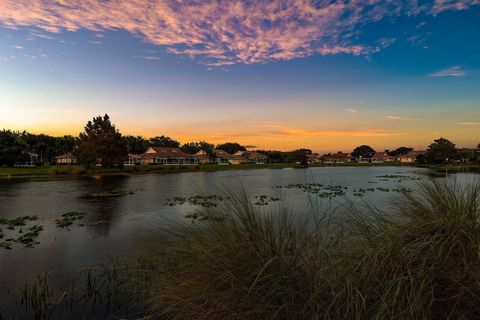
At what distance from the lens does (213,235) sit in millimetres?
3559

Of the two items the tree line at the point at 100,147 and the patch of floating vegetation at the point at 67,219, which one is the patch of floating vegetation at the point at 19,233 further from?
the tree line at the point at 100,147

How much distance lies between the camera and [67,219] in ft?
49.6

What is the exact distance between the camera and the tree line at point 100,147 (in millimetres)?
57656

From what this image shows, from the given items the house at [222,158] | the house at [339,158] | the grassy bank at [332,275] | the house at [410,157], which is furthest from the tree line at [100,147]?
the house at [339,158]

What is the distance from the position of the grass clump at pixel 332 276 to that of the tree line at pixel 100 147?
2256cm

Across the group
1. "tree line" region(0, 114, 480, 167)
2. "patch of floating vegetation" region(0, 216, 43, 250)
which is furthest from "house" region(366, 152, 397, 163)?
"patch of floating vegetation" region(0, 216, 43, 250)

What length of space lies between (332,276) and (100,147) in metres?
59.9

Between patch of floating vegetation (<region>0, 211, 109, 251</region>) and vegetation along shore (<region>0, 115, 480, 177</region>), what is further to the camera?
vegetation along shore (<region>0, 115, 480, 177</region>)

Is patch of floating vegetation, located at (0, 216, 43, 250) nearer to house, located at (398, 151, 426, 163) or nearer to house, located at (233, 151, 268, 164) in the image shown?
house, located at (233, 151, 268, 164)

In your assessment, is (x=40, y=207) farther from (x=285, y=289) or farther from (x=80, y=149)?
(x=80, y=149)

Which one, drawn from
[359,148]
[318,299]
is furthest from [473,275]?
[359,148]

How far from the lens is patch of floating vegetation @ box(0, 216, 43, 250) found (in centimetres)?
1098

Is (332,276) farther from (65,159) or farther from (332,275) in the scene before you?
(65,159)

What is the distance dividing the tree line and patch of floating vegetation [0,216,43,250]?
25.6 m
